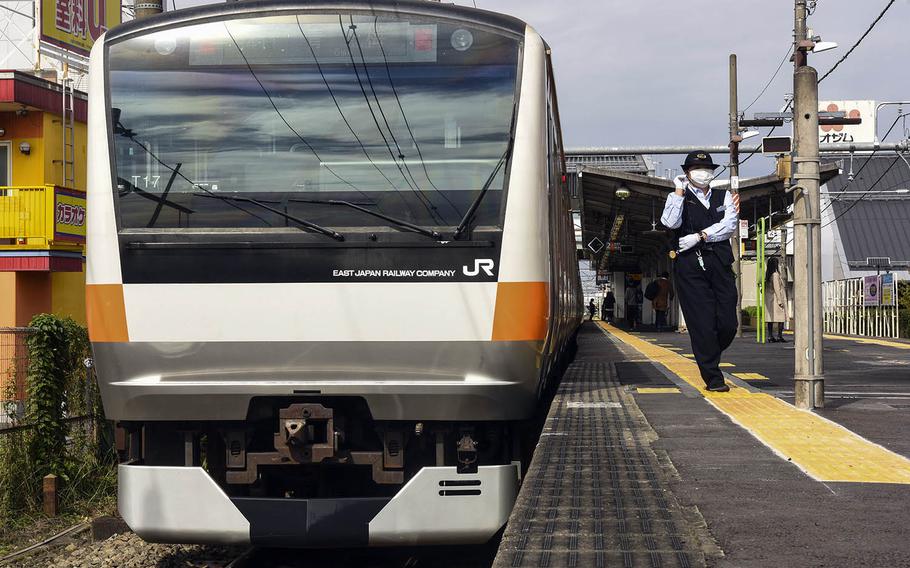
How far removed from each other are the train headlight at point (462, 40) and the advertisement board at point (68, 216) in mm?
19254

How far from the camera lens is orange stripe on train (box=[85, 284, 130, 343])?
507 cm

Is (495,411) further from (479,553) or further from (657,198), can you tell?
(657,198)

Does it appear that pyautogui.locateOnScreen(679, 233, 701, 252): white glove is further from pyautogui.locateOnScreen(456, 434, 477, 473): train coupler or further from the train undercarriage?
pyautogui.locateOnScreen(456, 434, 477, 473): train coupler

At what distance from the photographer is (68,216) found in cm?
2305

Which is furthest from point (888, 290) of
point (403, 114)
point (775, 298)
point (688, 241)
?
point (403, 114)

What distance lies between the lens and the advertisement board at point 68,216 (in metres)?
22.6

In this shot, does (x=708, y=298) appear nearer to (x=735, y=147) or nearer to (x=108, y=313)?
(x=108, y=313)

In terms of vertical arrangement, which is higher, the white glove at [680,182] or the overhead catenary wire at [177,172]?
the white glove at [680,182]

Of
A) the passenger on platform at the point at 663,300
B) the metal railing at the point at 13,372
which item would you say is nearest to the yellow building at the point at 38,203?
the metal railing at the point at 13,372

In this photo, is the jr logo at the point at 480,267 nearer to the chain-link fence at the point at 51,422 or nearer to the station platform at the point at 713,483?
the station platform at the point at 713,483

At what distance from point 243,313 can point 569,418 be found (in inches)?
93.1

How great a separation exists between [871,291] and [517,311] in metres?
23.1

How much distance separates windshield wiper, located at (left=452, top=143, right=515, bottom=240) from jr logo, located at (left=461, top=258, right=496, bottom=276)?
0.15 m

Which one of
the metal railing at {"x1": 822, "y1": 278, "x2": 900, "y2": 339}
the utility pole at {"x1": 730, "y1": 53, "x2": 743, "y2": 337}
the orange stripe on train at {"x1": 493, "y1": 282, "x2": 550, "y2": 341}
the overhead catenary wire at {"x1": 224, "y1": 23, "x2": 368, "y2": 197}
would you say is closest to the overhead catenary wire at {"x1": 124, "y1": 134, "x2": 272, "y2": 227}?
the overhead catenary wire at {"x1": 224, "y1": 23, "x2": 368, "y2": 197}
